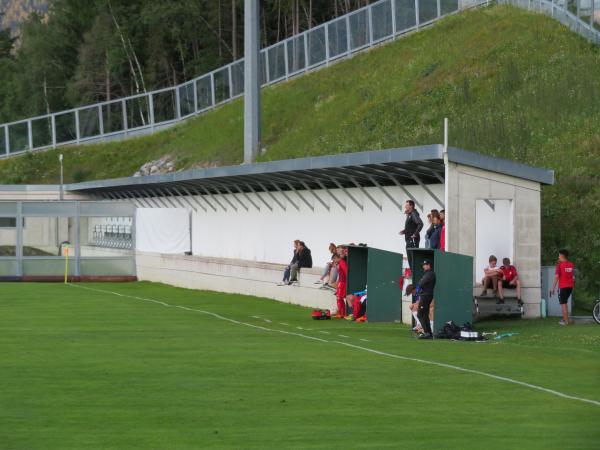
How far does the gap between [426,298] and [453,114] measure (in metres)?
21.8

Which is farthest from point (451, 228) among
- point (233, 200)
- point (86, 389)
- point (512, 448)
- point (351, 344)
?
point (233, 200)

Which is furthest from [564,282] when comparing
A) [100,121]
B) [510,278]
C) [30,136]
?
[30,136]

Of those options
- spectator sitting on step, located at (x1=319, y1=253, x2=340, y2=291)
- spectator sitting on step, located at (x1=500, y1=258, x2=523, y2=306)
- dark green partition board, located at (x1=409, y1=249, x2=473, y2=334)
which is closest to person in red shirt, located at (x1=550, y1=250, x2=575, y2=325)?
spectator sitting on step, located at (x1=500, y1=258, x2=523, y2=306)

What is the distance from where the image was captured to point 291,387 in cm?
1578

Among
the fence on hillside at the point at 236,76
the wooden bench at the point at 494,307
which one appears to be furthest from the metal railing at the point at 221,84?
the wooden bench at the point at 494,307

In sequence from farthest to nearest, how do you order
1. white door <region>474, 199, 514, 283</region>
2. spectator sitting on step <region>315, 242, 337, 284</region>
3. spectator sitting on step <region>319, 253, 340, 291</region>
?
spectator sitting on step <region>315, 242, 337, 284</region>
spectator sitting on step <region>319, 253, 340, 291</region>
white door <region>474, 199, 514, 283</region>

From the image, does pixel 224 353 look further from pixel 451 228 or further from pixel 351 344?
pixel 451 228

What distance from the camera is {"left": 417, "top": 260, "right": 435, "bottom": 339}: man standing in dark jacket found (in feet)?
74.9

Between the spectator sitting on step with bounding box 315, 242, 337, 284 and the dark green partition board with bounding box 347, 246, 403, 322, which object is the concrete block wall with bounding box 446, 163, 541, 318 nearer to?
the dark green partition board with bounding box 347, 246, 403, 322

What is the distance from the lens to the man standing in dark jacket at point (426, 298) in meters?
22.8

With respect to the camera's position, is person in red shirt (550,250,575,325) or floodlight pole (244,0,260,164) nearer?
person in red shirt (550,250,575,325)

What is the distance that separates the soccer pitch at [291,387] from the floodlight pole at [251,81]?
1906 cm

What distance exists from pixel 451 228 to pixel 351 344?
4.83m

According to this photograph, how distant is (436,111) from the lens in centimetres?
4588
